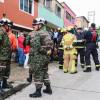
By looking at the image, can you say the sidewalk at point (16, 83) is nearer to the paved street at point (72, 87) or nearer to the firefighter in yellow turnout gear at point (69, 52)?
the paved street at point (72, 87)

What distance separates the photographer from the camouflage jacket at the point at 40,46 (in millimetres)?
8438

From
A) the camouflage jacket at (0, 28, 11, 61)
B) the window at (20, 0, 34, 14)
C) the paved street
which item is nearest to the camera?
the camouflage jacket at (0, 28, 11, 61)

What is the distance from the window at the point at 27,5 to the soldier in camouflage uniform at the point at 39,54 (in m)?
16.0

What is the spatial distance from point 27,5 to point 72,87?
16340 millimetres

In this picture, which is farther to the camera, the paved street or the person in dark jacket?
the person in dark jacket

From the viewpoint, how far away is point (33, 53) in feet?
27.9

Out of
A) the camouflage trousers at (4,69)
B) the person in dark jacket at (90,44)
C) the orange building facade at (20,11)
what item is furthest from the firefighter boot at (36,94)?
the orange building facade at (20,11)

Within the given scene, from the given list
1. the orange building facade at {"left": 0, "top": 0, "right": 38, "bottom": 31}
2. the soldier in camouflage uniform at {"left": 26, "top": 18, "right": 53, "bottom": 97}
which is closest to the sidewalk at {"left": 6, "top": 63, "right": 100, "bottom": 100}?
the soldier in camouflage uniform at {"left": 26, "top": 18, "right": 53, "bottom": 97}

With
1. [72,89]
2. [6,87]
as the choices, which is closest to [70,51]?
[72,89]

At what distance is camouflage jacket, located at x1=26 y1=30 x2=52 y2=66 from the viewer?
8.44m

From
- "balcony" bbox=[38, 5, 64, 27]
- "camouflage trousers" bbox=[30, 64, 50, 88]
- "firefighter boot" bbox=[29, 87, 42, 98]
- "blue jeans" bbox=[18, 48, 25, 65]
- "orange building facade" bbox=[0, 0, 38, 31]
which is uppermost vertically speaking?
"balcony" bbox=[38, 5, 64, 27]

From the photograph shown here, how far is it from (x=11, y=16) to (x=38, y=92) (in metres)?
14.4

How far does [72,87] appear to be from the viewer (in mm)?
9930

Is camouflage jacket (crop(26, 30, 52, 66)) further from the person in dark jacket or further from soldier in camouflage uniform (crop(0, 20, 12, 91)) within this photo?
the person in dark jacket
